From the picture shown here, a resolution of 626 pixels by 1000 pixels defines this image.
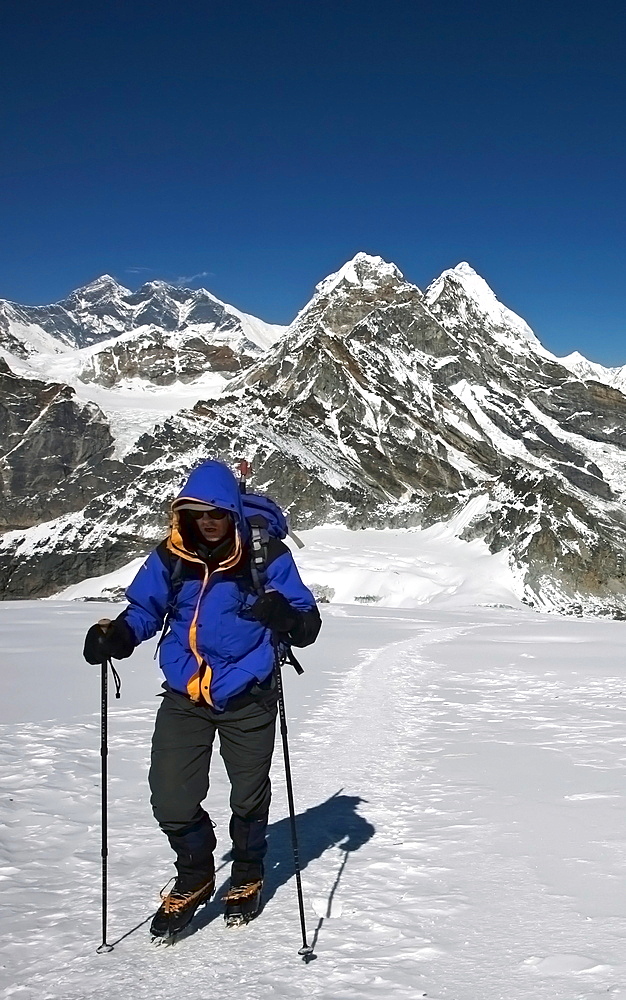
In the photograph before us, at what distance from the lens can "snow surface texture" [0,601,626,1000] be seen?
A: 297 centimetres

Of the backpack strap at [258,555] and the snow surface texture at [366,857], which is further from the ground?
the backpack strap at [258,555]

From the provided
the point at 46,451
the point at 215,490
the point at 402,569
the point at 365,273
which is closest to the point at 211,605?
the point at 215,490

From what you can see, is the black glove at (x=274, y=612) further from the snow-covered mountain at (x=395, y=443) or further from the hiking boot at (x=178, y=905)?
the snow-covered mountain at (x=395, y=443)

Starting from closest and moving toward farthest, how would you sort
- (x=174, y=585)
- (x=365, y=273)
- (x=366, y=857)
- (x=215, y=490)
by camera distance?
(x=215, y=490)
(x=174, y=585)
(x=366, y=857)
(x=365, y=273)

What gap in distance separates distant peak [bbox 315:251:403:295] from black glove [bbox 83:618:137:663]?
15994 cm

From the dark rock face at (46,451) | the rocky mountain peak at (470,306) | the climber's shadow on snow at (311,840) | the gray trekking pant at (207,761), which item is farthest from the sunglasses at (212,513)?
the rocky mountain peak at (470,306)

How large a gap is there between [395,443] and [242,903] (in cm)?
8423

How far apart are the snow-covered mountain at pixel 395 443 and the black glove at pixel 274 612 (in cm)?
4202

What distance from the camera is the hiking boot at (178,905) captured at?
3.29 meters

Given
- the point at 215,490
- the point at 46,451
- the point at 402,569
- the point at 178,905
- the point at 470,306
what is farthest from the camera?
the point at 470,306

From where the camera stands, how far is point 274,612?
343cm

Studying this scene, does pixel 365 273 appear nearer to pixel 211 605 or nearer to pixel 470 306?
pixel 470 306

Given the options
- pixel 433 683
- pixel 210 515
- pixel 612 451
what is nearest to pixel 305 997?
pixel 210 515

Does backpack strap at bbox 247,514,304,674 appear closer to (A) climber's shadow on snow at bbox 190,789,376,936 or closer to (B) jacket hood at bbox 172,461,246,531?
(B) jacket hood at bbox 172,461,246,531
